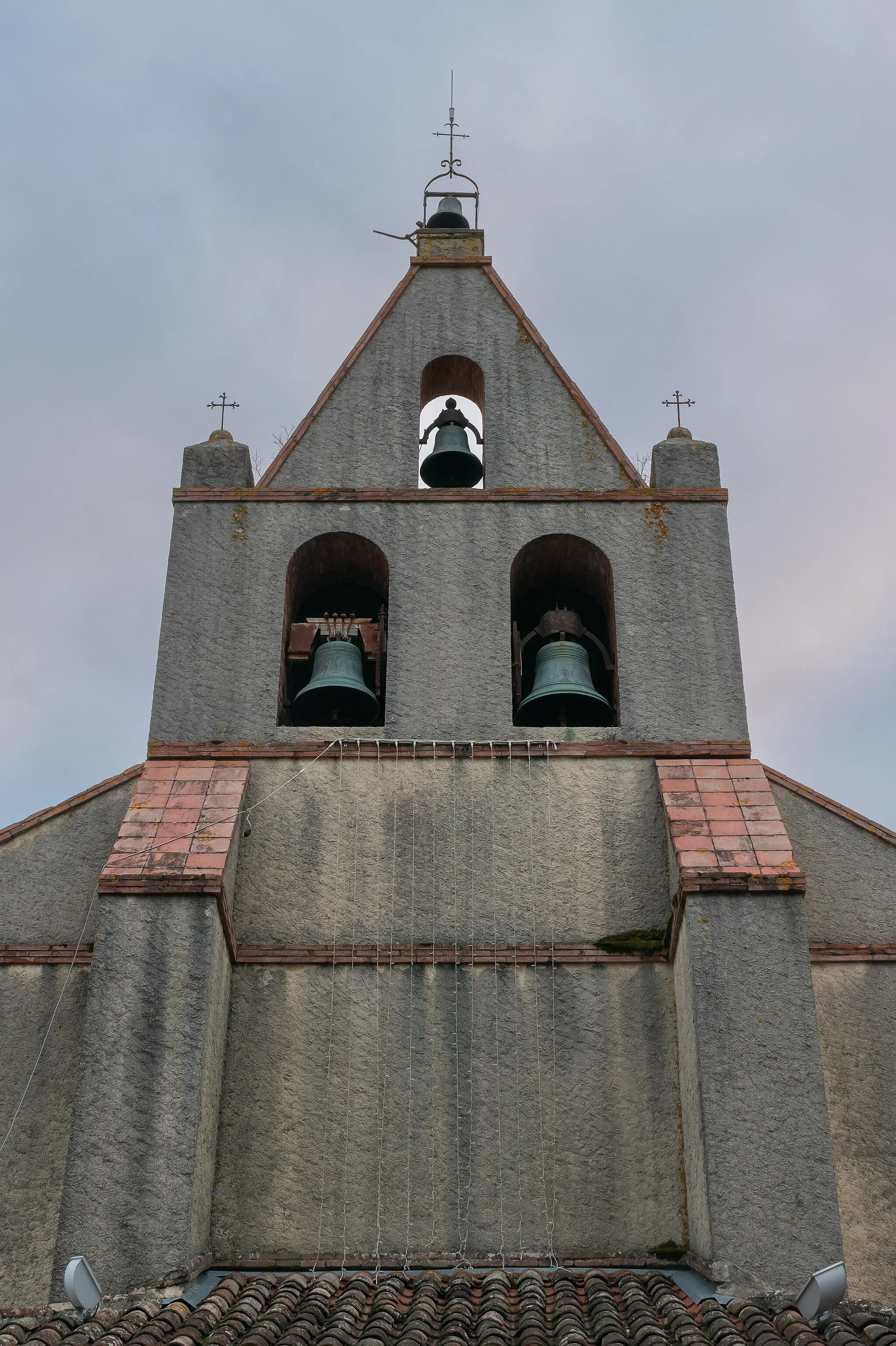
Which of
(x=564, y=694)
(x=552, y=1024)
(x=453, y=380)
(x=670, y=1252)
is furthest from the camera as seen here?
(x=453, y=380)

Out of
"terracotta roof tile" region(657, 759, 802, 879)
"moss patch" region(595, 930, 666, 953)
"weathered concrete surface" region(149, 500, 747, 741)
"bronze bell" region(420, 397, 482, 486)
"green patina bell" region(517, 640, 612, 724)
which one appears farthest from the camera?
"bronze bell" region(420, 397, 482, 486)

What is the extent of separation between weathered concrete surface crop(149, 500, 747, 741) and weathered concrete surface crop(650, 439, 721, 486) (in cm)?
29

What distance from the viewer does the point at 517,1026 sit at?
979 centimetres

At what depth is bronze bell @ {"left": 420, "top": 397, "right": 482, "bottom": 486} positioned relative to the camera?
1328 centimetres

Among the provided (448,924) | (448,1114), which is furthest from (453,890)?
(448,1114)

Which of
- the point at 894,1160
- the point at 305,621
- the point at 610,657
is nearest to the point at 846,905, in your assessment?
the point at 894,1160

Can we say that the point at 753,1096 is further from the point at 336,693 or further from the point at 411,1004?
the point at 336,693

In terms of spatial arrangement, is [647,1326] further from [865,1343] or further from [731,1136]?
[731,1136]

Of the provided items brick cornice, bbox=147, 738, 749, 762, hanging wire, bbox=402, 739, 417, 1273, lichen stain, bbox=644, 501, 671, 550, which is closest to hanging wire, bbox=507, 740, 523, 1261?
brick cornice, bbox=147, 738, 749, 762

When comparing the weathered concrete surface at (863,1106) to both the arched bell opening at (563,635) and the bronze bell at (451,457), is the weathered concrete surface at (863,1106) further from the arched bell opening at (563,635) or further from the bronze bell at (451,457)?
the bronze bell at (451,457)

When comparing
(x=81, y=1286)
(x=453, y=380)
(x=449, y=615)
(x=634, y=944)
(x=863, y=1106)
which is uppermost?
(x=453, y=380)

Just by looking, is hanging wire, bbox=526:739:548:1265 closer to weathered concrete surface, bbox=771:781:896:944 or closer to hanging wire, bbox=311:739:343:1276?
hanging wire, bbox=311:739:343:1276

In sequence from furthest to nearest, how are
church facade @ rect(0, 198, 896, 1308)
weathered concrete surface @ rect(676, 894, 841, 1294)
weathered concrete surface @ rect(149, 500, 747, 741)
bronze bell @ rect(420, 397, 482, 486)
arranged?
bronze bell @ rect(420, 397, 482, 486) → weathered concrete surface @ rect(149, 500, 747, 741) → church facade @ rect(0, 198, 896, 1308) → weathered concrete surface @ rect(676, 894, 841, 1294)

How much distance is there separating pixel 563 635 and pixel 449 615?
0.93 m
